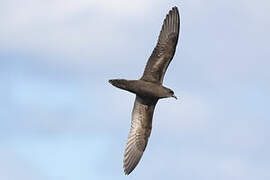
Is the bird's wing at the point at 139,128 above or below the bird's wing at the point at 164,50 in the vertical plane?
below

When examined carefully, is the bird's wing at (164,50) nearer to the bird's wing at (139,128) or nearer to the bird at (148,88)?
the bird at (148,88)

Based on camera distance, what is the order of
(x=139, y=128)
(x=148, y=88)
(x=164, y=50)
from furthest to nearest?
(x=139, y=128) < (x=164, y=50) < (x=148, y=88)

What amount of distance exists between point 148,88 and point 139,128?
84.8 inches

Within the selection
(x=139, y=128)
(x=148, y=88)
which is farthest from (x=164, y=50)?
(x=139, y=128)

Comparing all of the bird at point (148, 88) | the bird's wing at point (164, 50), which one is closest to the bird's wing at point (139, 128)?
the bird at point (148, 88)

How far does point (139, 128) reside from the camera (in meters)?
27.1

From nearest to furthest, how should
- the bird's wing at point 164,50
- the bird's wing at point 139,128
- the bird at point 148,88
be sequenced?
1. the bird at point 148,88
2. the bird's wing at point 164,50
3. the bird's wing at point 139,128

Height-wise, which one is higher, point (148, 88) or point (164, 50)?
point (164, 50)

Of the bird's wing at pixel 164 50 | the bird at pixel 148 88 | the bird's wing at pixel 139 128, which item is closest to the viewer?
the bird at pixel 148 88

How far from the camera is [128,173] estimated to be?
85.8ft

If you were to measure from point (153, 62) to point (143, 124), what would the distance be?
269 centimetres

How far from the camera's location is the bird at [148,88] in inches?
1017

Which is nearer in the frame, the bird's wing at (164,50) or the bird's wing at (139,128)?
the bird's wing at (164,50)

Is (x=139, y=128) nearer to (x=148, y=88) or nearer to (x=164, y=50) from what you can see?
(x=148, y=88)
